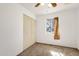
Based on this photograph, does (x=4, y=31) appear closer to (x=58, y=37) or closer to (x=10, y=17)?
(x=10, y=17)

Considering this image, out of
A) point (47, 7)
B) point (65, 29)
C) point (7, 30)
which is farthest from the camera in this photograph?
point (65, 29)

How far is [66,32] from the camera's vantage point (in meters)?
5.38

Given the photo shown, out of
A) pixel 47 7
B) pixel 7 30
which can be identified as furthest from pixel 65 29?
pixel 7 30

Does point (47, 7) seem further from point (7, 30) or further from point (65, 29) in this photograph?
point (7, 30)

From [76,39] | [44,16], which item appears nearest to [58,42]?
[76,39]

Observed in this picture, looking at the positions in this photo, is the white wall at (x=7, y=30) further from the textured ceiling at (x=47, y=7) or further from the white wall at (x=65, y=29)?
the white wall at (x=65, y=29)

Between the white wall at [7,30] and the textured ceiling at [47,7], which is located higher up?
the textured ceiling at [47,7]

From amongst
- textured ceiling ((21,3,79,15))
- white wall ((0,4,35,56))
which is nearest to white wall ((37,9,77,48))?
textured ceiling ((21,3,79,15))

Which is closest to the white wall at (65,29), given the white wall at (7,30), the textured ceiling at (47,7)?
the textured ceiling at (47,7)

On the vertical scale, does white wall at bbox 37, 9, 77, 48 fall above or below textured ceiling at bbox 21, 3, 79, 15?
below

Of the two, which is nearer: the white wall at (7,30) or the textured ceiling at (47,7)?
the white wall at (7,30)

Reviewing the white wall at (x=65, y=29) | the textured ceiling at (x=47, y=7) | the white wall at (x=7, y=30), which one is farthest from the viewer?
the white wall at (x=65, y=29)

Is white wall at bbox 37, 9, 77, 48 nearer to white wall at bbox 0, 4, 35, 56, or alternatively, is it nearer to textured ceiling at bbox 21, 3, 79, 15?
textured ceiling at bbox 21, 3, 79, 15

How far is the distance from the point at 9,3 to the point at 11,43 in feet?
4.46
